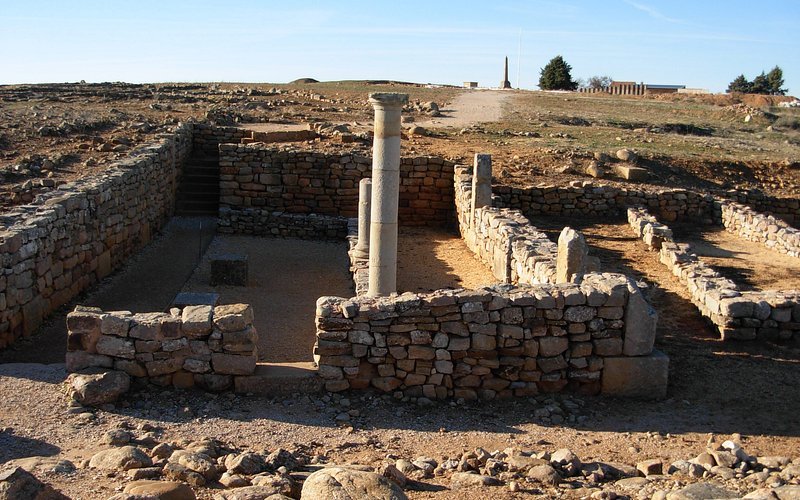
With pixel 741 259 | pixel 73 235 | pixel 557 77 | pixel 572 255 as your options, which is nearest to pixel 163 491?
pixel 572 255

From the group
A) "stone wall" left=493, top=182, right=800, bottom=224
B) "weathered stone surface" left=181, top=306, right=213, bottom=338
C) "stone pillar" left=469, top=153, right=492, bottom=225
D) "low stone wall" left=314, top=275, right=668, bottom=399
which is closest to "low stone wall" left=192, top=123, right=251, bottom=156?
"stone wall" left=493, top=182, right=800, bottom=224

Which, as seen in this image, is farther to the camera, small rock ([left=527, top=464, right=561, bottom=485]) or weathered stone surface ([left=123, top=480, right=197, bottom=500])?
small rock ([left=527, top=464, right=561, bottom=485])

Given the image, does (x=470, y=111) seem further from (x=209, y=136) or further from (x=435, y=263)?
(x=435, y=263)

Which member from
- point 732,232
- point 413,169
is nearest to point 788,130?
point 732,232

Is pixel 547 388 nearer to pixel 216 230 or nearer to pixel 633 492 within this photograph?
pixel 633 492

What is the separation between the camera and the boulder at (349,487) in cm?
520

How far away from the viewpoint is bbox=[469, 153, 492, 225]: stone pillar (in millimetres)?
16641

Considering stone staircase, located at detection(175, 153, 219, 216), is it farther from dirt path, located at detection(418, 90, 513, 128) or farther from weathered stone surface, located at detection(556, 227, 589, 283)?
weathered stone surface, located at detection(556, 227, 589, 283)

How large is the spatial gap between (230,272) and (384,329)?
6.75m

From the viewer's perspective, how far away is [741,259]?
15.2 meters

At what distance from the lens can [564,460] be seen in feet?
22.4

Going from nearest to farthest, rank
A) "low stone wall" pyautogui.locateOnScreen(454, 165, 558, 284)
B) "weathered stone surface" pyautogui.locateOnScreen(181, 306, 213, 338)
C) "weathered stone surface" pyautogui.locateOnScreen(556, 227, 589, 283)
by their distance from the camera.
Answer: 1. "weathered stone surface" pyautogui.locateOnScreen(181, 306, 213, 338)
2. "weathered stone surface" pyautogui.locateOnScreen(556, 227, 589, 283)
3. "low stone wall" pyautogui.locateOnScreen(454, 165, 558, 284)

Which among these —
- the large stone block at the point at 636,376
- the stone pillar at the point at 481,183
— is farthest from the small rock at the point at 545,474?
the stone pillar at the point at 481,183

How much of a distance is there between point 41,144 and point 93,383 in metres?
13.8
